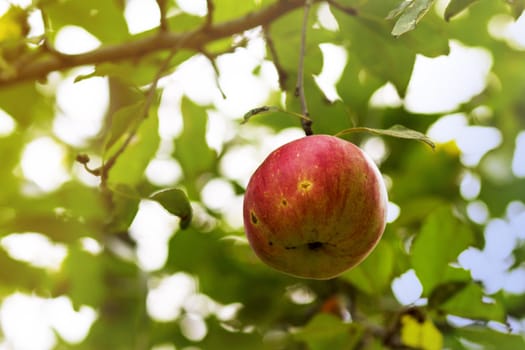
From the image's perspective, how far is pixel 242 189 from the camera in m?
1.98

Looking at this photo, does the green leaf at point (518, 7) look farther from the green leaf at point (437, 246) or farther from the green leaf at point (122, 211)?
the green leaf at point (122, 211)

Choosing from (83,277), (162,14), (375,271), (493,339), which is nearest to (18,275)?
(83,277)

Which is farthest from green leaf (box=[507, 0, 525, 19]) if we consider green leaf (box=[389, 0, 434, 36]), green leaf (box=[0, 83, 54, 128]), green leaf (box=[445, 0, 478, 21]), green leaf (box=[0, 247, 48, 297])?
green leaf (box=[0, 247, 48, 297])

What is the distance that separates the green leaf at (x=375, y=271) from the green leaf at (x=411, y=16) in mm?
669

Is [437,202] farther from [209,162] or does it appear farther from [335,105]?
[209,162]

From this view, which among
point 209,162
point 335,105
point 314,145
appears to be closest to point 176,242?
point 209,162

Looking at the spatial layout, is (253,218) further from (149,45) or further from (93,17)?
(93,17)

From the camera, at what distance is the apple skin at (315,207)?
1075mm

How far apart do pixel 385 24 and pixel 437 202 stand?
0.49 meters

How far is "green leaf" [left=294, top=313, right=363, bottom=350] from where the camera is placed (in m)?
1.43

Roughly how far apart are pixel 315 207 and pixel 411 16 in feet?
0.98

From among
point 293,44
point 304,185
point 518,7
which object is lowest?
point 293,44

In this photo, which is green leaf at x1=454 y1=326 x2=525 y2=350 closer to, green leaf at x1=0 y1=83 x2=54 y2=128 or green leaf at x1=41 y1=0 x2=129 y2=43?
green leaf at x1=41 y1=0 x2=129 y2=43

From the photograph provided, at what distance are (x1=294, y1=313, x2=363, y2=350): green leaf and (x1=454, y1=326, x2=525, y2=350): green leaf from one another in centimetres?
25
